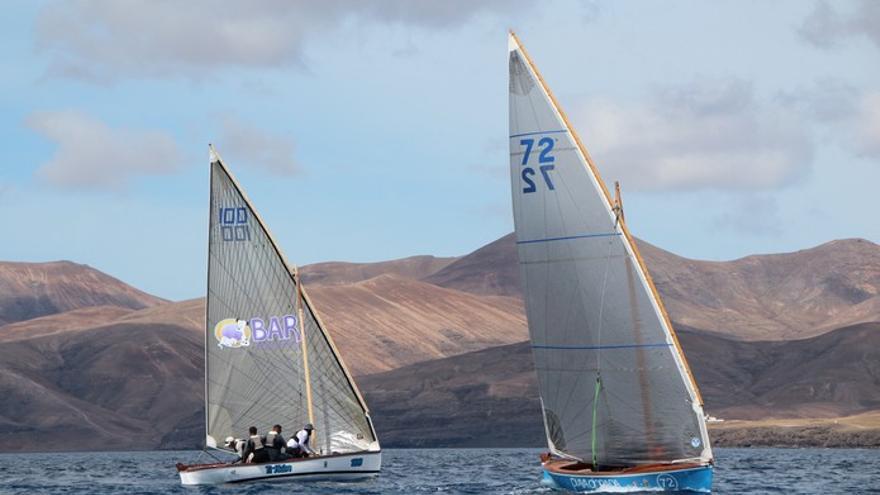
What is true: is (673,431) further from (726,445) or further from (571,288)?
(726,445)

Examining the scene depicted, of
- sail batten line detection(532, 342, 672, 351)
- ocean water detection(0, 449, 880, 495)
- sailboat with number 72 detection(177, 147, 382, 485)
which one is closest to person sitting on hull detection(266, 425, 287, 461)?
ocean water detection(0, 449, 880, 495)

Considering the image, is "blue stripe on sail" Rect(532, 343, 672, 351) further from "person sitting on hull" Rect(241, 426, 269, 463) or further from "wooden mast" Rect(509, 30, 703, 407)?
"person sitting on hull" Rect(241, 426, 269, 463)

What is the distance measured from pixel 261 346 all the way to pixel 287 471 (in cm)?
609

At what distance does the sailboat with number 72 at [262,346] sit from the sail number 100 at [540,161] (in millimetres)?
17082

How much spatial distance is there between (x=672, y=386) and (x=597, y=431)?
3504mm

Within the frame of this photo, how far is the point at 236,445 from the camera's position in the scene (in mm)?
61844

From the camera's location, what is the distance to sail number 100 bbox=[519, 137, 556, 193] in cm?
4659

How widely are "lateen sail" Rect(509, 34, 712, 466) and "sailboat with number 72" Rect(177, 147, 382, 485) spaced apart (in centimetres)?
1565

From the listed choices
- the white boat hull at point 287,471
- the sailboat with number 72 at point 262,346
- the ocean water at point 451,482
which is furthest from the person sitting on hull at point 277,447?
the sailboat with number 72 at point 262,346

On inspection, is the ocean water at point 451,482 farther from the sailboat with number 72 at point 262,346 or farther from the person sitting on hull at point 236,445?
the sailboat with number 72 at point 262,346

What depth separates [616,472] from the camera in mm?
47125

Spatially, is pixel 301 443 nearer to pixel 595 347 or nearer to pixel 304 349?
pixel 304 349

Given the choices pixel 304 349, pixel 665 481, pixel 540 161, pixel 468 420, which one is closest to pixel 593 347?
pixel 665 481

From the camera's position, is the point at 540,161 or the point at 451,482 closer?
the point at 540,161
